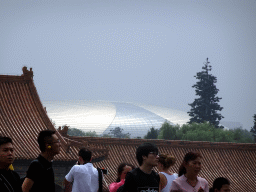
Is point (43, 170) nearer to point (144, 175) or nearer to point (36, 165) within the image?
point (36, 165)

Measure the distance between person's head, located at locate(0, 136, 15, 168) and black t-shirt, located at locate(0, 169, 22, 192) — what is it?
0.08 metres

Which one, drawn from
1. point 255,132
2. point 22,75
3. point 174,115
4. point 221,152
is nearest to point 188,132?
point 255,132

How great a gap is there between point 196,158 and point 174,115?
122 metres

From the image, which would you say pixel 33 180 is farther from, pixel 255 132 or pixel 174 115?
pixel 174 115

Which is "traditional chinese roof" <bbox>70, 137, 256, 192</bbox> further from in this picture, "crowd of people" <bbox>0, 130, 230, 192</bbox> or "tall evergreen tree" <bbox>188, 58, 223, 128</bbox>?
"tall evergreen tree" <bbox>188, 58, 223, 128</bbox>

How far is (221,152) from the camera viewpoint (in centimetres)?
2864

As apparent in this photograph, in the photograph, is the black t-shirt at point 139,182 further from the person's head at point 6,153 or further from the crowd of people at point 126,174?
the person's head at point 6,153

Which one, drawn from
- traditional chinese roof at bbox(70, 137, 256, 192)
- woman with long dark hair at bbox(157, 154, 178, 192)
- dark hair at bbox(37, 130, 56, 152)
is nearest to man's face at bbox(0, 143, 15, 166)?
dark hair at bbox(37, 130, 56, 152)

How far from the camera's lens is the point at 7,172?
5.28 m

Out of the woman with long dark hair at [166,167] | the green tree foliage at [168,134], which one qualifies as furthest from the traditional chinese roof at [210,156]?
the green tree foliage at [168,134]

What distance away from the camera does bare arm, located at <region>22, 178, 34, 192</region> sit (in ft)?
18.1

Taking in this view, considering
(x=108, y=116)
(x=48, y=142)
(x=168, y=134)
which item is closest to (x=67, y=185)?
(x=48, y=142)

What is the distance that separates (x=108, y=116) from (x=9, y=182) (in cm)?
11624

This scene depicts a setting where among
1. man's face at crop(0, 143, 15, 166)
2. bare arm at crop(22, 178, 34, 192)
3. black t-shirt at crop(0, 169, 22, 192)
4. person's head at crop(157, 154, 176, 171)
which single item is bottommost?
bare arm at crop(22, 178, 34, 192)
